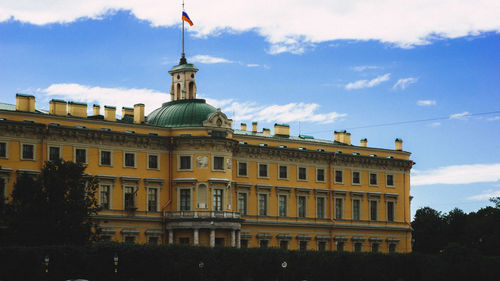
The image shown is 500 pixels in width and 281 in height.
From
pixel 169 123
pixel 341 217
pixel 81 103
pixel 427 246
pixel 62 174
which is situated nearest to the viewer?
pixel 62 174

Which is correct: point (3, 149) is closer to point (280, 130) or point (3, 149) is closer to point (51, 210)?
point (51, 210)

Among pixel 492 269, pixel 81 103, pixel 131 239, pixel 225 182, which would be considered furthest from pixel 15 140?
pixel 492 269

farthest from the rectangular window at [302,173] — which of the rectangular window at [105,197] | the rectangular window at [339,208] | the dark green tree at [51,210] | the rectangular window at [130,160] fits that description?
the dark green tree at [51,210]

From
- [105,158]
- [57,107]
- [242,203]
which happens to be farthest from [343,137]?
[57,107]

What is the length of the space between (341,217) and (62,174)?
40.4 meters

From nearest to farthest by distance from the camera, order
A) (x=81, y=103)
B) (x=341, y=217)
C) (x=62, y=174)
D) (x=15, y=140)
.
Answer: (x=62, y=174)
(x=15, y=140)
(x=81, y=103)
(x=341, y=217)

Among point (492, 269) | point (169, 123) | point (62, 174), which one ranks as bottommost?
point (492, 269)

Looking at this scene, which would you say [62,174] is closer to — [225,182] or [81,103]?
[81,103]

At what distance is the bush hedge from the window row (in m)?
13.5

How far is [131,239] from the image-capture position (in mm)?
87188

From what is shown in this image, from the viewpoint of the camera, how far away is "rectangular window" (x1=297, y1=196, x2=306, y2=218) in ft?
325

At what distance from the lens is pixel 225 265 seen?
247ft

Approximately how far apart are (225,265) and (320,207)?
2779 cm

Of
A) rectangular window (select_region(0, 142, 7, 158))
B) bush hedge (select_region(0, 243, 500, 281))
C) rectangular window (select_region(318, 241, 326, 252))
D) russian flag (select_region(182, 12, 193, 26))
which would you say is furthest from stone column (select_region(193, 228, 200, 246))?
russian flag (select_region(182, 12, 193, 26))
